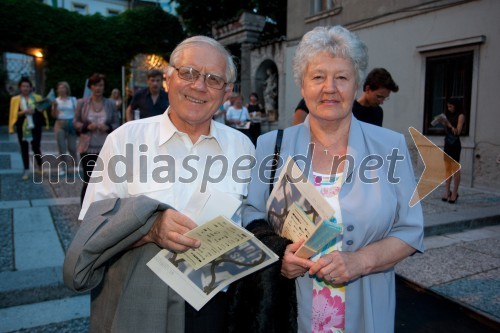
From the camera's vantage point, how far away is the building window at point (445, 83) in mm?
8344

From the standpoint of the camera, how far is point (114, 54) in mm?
22688

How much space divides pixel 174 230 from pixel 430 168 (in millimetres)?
1211

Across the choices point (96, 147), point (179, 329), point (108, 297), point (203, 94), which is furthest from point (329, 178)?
point (96, 147)

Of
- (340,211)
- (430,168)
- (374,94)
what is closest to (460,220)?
(374,94)

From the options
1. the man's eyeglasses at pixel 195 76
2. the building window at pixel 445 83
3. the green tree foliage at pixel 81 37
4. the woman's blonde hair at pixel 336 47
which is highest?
the green tree foliage at pixel 81 37

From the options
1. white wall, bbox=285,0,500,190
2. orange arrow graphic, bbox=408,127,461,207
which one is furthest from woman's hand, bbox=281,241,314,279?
white wall, bbox=285,0,500,190

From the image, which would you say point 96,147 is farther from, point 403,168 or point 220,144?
point 403,168

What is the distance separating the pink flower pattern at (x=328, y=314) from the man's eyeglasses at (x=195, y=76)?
3.56 feet

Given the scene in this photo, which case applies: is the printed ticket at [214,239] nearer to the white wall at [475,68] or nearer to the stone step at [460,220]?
the stone step at [460,220]

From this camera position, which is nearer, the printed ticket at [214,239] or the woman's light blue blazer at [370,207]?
the printed ticket at [214,239]

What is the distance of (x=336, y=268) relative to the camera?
149 centimetres

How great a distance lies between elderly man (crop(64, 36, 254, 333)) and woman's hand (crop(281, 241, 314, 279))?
1.10 feet

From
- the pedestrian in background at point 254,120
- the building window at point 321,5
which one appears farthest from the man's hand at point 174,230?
the building window at point 321,5

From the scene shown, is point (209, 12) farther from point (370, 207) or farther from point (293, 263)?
point (293, 263)
